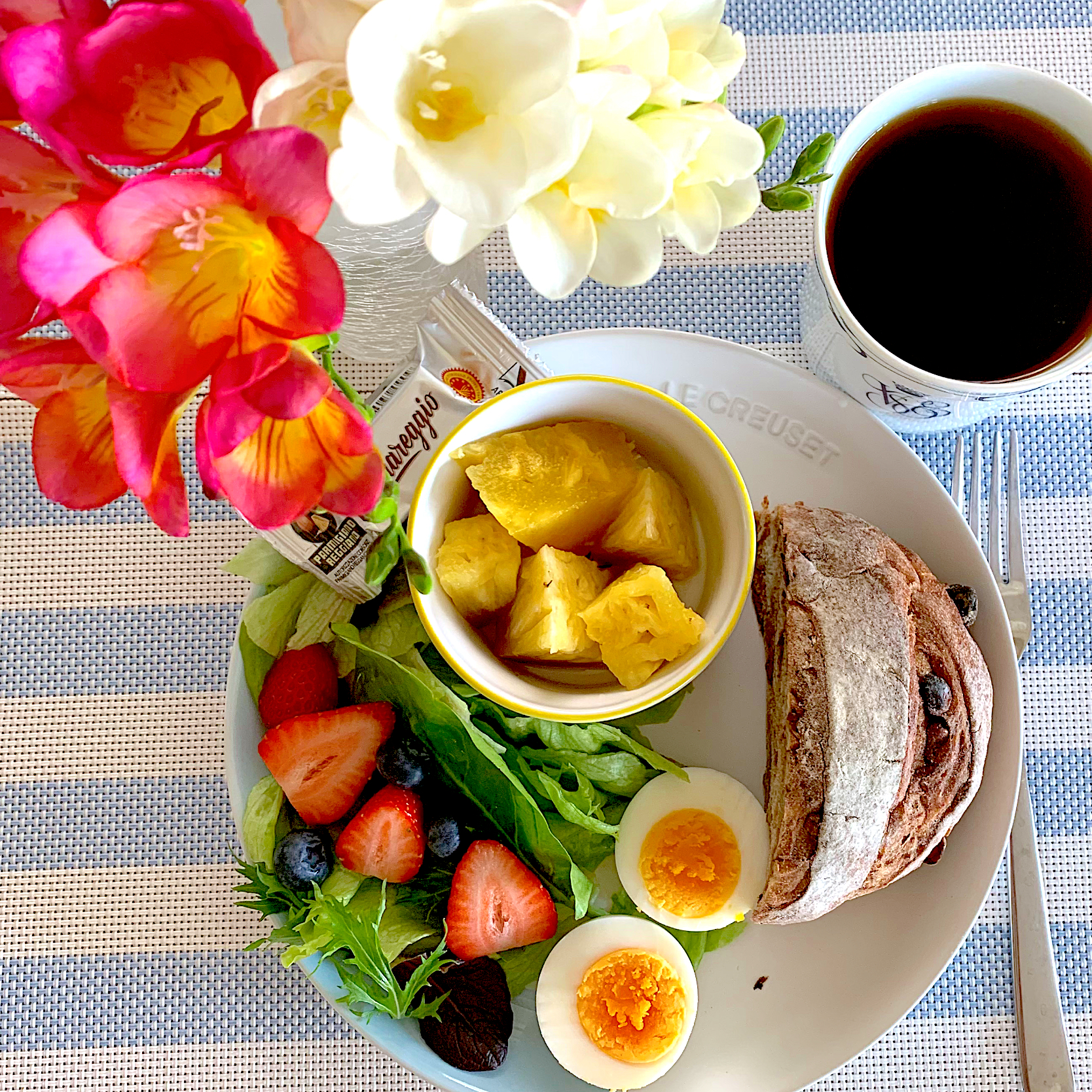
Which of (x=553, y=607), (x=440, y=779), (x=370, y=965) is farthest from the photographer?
(x=440, y=779)

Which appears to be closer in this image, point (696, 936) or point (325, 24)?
point (325, 24)

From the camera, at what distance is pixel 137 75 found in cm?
52

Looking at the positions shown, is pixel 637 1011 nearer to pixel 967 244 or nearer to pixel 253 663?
pixel 253 663

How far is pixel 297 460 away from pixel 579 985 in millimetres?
783

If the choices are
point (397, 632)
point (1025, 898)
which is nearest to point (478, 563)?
point (397, 632)

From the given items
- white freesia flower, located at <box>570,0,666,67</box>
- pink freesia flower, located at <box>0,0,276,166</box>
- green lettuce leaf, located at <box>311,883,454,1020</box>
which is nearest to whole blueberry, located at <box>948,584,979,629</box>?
green lettuce leaf, located at <box>311,883,454,1020</box>

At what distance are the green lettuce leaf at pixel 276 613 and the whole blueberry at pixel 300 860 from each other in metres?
0.20

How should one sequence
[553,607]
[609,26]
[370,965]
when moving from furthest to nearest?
1. [370,965]
2. [553,607]
3. [609,26]

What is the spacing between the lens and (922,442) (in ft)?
→ 4.06

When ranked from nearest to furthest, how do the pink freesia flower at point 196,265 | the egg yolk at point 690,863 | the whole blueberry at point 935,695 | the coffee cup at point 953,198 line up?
the pink freesia flower at point 196,265 → the coffee cup at point 953,198 → the whole blueberry at point 935,695 → the egg yolk at point 690,863

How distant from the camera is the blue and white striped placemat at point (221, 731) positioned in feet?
3.97

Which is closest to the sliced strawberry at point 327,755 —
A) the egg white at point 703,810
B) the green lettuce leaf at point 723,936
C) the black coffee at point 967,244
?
the egg white at point 703,810

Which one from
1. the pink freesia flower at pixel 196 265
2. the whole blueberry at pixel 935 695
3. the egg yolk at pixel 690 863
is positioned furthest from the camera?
the egg yolk at pixel 690 863

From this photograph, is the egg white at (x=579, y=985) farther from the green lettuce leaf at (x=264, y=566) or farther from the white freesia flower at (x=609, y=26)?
the white freesia flower at (x=609, y=26)
